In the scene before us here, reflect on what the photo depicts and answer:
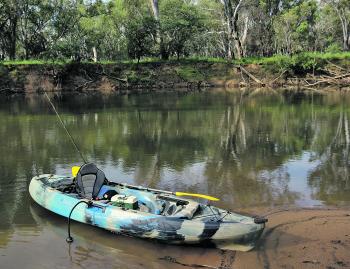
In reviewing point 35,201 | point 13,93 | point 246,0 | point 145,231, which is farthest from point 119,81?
point 145,231

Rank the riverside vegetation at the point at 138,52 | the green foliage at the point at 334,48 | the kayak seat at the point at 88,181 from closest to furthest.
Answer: the kayak seat at the point at 88,181, the riverside vegetation at the point at 138,52, the green foliage at the point at 334,48

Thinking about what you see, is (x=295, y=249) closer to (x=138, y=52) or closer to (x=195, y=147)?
(x=195, y=147)

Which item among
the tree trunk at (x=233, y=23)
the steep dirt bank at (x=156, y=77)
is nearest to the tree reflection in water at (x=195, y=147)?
the steep dirt bank at (x=156, y=77)

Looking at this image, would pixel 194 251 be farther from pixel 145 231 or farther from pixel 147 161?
pixel 147 161

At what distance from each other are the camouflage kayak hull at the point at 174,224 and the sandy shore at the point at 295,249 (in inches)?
12.3

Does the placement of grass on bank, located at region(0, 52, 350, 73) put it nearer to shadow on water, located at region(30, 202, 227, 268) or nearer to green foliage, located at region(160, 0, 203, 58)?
green foliage, located at region(160, 0, 203, 58)

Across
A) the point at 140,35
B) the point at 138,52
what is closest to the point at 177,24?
the point at 140,35

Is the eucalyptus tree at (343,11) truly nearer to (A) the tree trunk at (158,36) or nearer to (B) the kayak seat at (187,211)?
(A) the tree trunk at (158,36)

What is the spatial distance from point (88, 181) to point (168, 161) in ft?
19.5

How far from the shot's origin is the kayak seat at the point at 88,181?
11.0 meters

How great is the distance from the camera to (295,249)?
29.2 feet

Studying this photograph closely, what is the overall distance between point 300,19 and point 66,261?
59.7 metres

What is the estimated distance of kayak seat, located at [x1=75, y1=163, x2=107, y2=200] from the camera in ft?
36.1

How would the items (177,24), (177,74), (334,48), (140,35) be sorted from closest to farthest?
1. (177,24)
2. (140,35)
3. (177,74)
4. (334,48)
